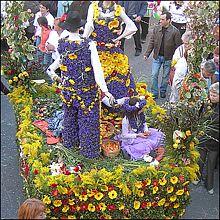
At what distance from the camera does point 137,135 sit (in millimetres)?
5797

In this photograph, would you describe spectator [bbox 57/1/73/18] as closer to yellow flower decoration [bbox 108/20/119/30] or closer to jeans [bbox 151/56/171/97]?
jeans [bbox 151/56/171/97]

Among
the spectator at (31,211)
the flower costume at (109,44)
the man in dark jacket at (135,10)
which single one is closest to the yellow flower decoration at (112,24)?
the flower costume at (109,44)

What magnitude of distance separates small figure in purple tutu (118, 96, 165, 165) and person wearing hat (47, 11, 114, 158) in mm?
383

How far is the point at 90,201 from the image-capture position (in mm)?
4988

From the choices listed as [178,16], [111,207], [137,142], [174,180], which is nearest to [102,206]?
[111,207]

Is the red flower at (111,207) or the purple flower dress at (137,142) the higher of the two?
the purple flower dress at (137,142)

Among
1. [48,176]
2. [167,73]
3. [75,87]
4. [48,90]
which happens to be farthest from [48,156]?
[167,73]

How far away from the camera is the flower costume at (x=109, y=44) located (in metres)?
5.98

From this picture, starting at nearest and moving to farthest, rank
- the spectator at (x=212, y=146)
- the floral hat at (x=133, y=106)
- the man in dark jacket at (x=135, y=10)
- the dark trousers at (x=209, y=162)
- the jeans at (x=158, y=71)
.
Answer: the spectator at (x=212, y=146)
the floral hat at (x=133, y=106)
the dark trousers at (x=209, y=162)
the jeans at (x=158, y=71)
the man in dark jacket at (x=135, y=10)

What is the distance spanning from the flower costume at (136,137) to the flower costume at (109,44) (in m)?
0.34

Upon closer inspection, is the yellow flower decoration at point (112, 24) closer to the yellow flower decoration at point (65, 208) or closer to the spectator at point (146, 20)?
the yellow flower decoration at point (65, 208)

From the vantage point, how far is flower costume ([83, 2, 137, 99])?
5.98 metres

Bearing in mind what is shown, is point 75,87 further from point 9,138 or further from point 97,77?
point 9,138

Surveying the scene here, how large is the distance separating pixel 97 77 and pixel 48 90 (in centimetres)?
192
